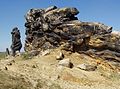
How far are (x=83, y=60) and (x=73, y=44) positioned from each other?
11.3ft

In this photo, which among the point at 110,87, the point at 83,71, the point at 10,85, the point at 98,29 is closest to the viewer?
the point at 10,85

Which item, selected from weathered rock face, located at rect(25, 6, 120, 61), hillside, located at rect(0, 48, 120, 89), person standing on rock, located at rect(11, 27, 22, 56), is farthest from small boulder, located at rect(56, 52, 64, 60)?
person standing on rock, located at rect(11, 27, 22, 56)

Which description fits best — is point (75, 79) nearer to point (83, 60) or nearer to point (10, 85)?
point (83, 60)

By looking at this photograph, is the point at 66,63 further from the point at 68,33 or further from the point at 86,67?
the point at 68,33

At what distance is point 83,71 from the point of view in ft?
146

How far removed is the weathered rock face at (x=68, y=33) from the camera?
49.4 m

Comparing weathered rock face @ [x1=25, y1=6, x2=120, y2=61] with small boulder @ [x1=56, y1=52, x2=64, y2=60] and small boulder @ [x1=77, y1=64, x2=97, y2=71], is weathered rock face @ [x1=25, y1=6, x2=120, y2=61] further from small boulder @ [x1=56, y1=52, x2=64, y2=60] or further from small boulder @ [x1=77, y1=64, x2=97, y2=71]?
small boulder @ [x1=77, y1=64, x2=97, y2=71]

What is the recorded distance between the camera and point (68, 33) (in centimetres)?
5091

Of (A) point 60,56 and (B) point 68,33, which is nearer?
(A) point 60,56

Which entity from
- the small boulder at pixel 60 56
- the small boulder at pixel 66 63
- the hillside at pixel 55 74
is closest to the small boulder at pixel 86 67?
the hillside at pixel 55 74

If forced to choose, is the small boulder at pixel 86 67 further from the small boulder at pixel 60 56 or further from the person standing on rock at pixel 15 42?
the person standing on rock at pixel 15 42

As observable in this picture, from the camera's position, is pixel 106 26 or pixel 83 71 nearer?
pixel 83 71

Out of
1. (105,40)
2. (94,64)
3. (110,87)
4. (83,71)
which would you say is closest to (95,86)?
(110,87)

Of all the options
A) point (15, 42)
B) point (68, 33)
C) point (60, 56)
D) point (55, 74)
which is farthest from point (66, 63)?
point (15, 42)
